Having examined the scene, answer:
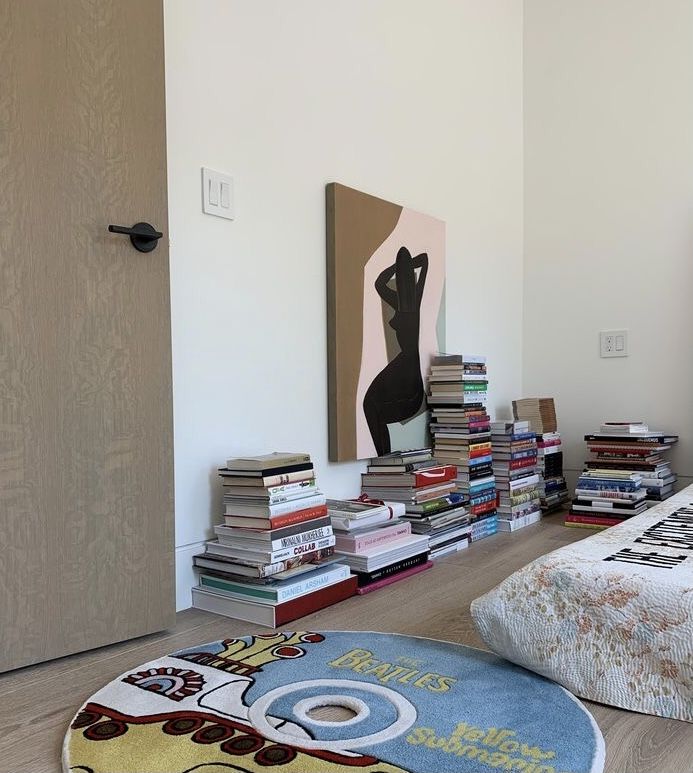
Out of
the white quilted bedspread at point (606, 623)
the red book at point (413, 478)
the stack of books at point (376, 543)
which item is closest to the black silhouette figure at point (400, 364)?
the red book at point (413, 478)

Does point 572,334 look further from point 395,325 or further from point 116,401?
point 116,401

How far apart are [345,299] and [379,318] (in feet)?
0.69

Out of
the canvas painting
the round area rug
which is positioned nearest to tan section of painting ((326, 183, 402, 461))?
the canvas painting

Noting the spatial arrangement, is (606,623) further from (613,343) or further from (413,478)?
(613,343)

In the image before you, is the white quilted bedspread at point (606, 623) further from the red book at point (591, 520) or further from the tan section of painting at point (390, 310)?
the red book at point (591, 520)

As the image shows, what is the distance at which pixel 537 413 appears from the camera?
10.3 ft

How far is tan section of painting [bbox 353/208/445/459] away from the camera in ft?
8.04

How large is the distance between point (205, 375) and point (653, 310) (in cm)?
215

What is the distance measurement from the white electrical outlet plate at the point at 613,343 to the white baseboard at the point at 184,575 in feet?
7.22

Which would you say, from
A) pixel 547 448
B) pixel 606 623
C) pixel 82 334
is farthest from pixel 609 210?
pixel 82 334

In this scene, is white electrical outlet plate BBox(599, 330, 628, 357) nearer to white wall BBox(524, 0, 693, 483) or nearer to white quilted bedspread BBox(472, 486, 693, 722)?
white wall BBox(524, 0, 693, 483)

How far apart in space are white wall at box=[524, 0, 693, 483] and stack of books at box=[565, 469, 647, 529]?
40 centimetres

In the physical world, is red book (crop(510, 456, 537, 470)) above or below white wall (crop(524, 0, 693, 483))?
below

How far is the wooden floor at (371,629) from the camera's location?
110 cm
